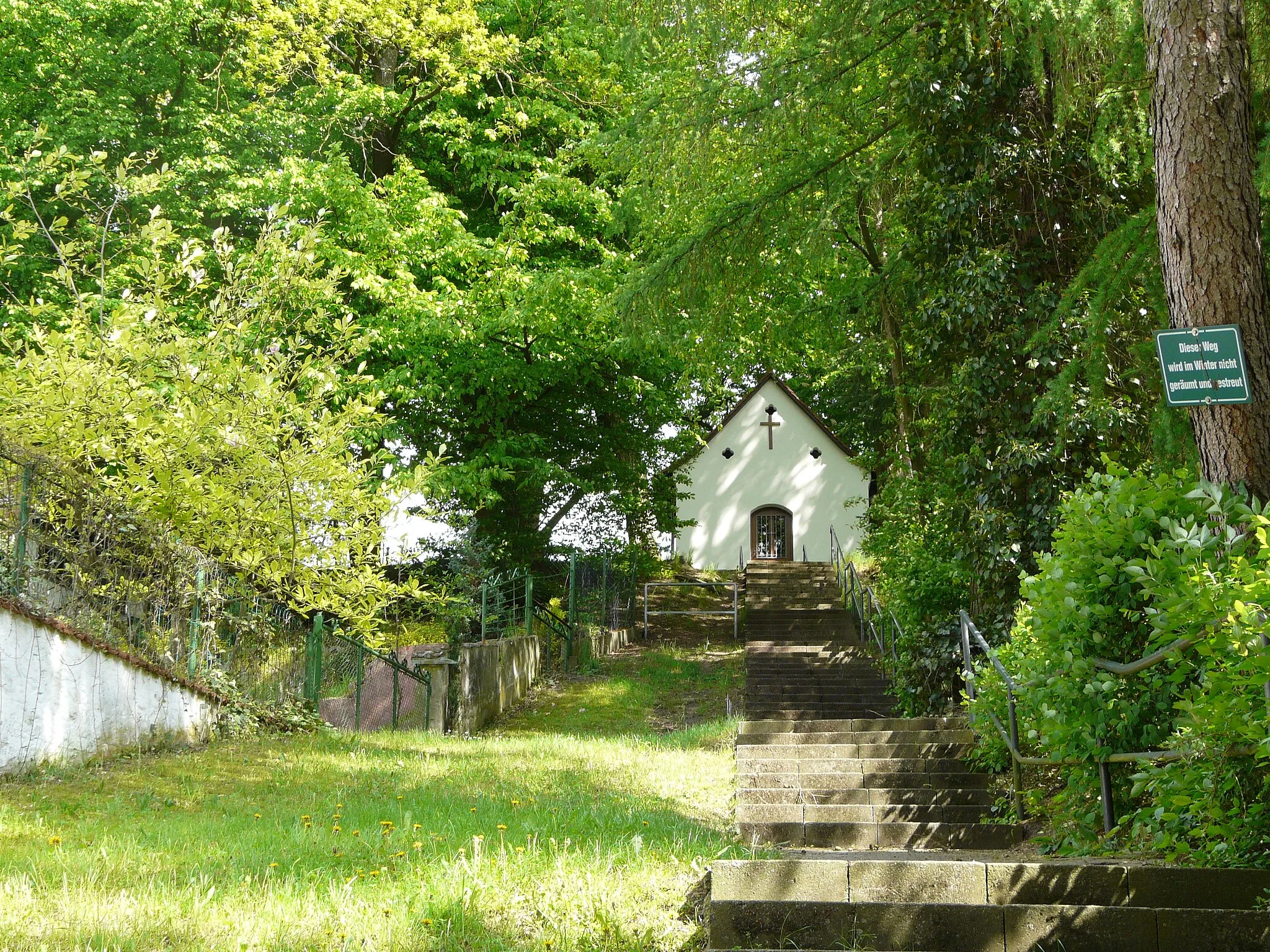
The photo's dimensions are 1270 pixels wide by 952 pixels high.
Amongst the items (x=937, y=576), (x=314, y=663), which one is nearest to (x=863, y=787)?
(x=937, y=576)

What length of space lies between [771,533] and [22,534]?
27380 millimetres

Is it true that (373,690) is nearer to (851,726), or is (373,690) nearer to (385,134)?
(851,726)

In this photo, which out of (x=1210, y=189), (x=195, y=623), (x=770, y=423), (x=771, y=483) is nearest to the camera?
(x=1210, y=189)

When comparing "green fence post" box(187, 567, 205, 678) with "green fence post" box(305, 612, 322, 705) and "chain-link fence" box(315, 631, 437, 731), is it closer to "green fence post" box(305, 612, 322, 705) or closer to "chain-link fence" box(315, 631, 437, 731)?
"green fence post" box(305, 612, 322, 705)

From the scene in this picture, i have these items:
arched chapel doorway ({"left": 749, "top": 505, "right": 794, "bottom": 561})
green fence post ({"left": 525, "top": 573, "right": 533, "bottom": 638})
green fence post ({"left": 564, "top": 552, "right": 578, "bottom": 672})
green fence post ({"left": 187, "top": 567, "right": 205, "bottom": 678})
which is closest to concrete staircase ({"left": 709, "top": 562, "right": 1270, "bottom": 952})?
green fence post ({"left": 187, "top": 567, "right": 205, "bottom": 678})

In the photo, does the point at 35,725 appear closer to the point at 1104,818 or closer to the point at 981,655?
the point at 1104,818

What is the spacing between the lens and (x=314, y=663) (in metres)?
12.2

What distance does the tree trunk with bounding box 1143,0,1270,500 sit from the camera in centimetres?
534

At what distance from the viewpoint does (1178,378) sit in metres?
5.14

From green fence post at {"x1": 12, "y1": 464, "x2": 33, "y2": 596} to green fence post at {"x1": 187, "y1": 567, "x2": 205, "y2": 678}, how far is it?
1.94 metres

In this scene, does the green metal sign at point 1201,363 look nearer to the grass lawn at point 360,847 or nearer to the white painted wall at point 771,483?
the grass lawn at point 360,847

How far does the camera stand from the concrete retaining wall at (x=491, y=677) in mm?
14391

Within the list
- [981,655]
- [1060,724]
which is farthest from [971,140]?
[1060,724]

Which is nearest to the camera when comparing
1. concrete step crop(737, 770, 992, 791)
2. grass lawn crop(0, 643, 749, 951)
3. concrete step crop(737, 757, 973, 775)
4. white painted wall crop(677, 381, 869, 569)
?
grass lawn crop(0, 643, 749, 951)
